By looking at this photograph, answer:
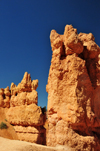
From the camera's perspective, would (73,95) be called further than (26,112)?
No

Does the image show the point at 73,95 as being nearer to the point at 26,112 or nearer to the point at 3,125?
the point at 26,112

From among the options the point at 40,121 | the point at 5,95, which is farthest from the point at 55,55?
the point at 5,95

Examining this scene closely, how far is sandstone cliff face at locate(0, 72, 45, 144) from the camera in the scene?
17.0 meters

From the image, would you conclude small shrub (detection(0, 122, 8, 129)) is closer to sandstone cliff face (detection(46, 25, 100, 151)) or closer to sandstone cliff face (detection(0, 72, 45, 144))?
sandstone cliff face (detection(0, 72, 45, 144))

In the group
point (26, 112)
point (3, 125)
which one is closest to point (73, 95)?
point (26, 112)

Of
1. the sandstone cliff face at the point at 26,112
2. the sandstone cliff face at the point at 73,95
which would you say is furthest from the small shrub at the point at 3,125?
the sandstone cliff face at the point at 73,95

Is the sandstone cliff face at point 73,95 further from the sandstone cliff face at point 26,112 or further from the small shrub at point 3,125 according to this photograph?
the small shrub at point 3,125

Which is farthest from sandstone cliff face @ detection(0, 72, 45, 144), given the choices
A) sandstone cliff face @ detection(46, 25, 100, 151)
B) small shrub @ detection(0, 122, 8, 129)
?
sandstone cliff face @ detection(46, 25, 100, 151)

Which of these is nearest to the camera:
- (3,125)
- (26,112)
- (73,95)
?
(73,95)

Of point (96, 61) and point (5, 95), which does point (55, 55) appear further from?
point (5, 95)

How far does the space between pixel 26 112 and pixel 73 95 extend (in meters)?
12.5

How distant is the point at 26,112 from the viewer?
59.4 feet

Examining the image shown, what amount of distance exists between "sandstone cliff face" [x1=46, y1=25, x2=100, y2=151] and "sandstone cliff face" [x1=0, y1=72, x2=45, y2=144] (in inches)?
403

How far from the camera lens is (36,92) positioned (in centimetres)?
1920
